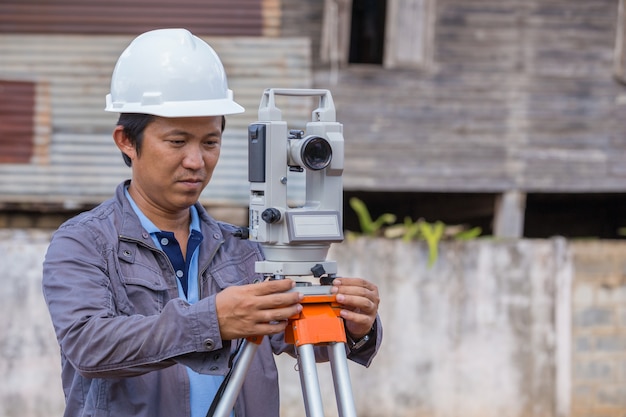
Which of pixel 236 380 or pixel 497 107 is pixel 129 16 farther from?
pixel 236 380

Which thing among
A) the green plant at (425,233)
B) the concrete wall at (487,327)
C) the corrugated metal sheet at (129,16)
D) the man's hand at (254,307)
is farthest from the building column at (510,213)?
the man's hand at (254,307)

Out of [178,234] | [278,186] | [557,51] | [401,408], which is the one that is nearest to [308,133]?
[278,186]

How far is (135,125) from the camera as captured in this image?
7.43 ft

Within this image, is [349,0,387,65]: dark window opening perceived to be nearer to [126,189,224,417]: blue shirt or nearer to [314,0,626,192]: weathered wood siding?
[314,0,626,192]: weathered wood siding

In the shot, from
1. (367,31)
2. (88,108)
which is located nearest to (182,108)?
(88,108)

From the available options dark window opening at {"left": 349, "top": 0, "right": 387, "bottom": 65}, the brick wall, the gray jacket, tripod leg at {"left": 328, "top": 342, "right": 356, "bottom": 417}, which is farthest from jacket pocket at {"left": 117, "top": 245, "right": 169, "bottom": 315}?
dark window opening at {"left": 349, "top": 0, "right": 387, "bottom": 65}

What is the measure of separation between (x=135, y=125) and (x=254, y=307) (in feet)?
1.83

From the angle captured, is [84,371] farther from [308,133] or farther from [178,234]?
[308,133]

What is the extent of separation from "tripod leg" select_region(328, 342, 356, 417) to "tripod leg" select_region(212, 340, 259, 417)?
0.59ft

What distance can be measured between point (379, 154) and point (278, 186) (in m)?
5.97

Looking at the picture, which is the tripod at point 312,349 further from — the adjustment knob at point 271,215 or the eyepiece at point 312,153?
the eyepiece at point 312,153

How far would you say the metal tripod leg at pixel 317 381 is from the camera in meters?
2.15

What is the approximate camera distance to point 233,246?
2471 millimetres

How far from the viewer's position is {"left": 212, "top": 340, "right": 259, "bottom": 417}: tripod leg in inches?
85.0
